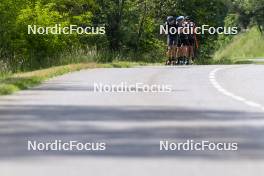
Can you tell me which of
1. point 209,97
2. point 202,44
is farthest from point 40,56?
point 209,97

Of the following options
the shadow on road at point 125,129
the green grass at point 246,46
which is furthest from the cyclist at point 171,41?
the green grass at point 246,46

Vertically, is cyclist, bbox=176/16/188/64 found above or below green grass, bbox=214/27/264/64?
above

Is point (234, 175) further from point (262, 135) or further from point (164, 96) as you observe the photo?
point (164, 96)

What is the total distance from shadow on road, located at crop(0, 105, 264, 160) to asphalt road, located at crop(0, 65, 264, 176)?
1 cm

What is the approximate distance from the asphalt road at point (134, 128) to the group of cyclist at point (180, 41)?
47.5 ft

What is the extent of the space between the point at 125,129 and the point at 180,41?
25850 millimetres

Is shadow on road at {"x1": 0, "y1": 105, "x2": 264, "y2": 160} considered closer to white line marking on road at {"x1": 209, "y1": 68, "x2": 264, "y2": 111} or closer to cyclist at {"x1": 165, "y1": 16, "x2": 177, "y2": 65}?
white line marking on road at {"x1": 209, "y1": 68, "x2": 264, "y2": 111}

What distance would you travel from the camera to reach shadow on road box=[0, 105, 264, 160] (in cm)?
1048

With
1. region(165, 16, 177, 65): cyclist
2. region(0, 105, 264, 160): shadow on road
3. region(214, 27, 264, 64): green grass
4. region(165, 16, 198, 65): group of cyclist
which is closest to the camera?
region(0, 105, 264, 160): shadow on road

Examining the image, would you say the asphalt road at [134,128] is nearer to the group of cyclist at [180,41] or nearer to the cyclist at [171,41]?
the cyclist at [171,41]

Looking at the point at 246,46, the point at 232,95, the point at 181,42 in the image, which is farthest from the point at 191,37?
the point at 246,46

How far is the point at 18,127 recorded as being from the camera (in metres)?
13.0

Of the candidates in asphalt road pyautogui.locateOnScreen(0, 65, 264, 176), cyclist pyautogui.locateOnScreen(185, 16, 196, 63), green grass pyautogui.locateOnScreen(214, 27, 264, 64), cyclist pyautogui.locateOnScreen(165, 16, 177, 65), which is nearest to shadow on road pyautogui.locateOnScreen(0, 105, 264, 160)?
A: asphalt road pyautogui.locateOnScreen(0, 65, 264, 176)

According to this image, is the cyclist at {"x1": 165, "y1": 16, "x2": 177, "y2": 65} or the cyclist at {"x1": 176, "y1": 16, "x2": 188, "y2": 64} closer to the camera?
the cyclist at {"x1": 165, "y1": 16, "x2": 177, "y2": 65}
